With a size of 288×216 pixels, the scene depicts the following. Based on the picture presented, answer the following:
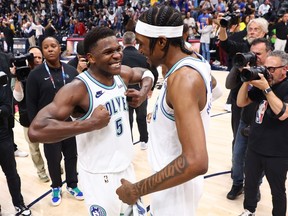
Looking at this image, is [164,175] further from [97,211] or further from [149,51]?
[97,211]

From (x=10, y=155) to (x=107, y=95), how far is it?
1.53m

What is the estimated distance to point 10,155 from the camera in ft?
10.3

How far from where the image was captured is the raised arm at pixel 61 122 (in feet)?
6.10

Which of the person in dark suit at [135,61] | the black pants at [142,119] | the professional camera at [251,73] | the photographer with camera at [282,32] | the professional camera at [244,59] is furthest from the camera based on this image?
the photographer with camera at [282,32]

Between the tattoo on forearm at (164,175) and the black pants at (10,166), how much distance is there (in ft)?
6.47

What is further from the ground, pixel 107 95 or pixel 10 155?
pixel 107 95

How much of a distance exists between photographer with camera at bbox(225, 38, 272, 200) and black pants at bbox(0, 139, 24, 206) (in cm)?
216

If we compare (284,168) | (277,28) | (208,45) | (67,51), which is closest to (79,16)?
(67,51)

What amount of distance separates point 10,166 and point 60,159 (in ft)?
1.88

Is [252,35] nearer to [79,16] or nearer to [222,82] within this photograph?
[222,82]

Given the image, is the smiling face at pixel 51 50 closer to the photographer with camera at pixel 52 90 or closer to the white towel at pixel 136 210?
the photographer with camera at pixel 52 90

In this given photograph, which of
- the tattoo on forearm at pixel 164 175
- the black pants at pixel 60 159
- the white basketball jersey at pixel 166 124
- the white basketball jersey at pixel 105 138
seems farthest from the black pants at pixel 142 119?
the tattoo on forearm at pixel 164 175

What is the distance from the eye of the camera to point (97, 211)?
2.20m

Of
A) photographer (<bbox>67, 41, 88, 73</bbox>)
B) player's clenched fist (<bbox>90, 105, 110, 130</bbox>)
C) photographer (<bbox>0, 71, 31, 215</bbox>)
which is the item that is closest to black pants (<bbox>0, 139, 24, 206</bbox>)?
photographer (<bbox>0, 71, 31, 215</bbox>)
